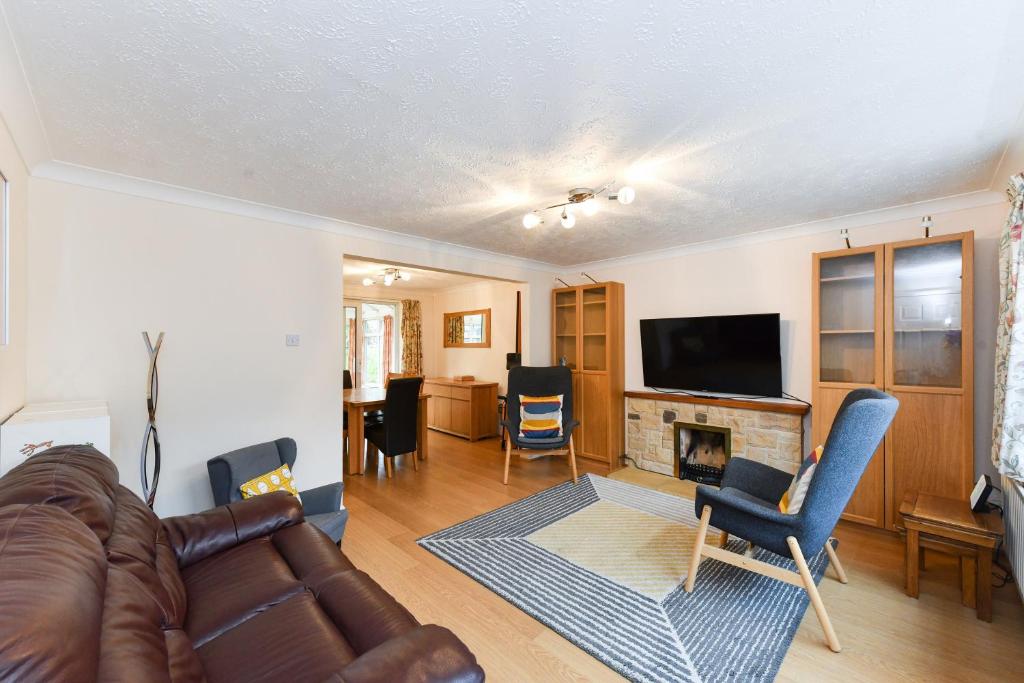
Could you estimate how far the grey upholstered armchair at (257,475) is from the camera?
2.25 metres

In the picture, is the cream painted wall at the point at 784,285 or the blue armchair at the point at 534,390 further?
the blue armchair at the point at 534,390

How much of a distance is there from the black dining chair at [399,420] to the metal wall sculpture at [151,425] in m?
1.85

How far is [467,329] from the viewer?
6.81 m

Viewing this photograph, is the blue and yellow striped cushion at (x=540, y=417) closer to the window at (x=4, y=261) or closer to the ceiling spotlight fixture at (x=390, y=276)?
the ceiling spotlight fixture at (x=390, y=276)

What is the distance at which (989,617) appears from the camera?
2.01 meters

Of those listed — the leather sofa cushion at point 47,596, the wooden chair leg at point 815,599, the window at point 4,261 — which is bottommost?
the wooden chair leg at point 815,599

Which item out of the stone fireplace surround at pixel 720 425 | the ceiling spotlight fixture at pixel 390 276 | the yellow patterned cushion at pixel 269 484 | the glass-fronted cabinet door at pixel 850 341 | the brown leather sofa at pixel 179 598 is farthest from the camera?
the ceiling spotlight fixture at pixel 390 276

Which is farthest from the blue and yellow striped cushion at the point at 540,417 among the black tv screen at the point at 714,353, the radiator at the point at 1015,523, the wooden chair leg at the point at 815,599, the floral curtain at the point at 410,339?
the floral curtain at the point at 410,339

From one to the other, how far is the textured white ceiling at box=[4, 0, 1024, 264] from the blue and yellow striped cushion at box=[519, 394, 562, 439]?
227 centimetres

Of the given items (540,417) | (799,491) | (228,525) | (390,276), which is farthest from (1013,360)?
(390,276)

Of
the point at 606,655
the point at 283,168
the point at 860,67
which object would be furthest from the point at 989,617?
the point at 283,168

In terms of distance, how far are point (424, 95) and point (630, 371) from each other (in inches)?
150

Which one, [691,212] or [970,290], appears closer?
[970,290]

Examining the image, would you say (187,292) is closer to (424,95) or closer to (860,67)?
(424,95)
